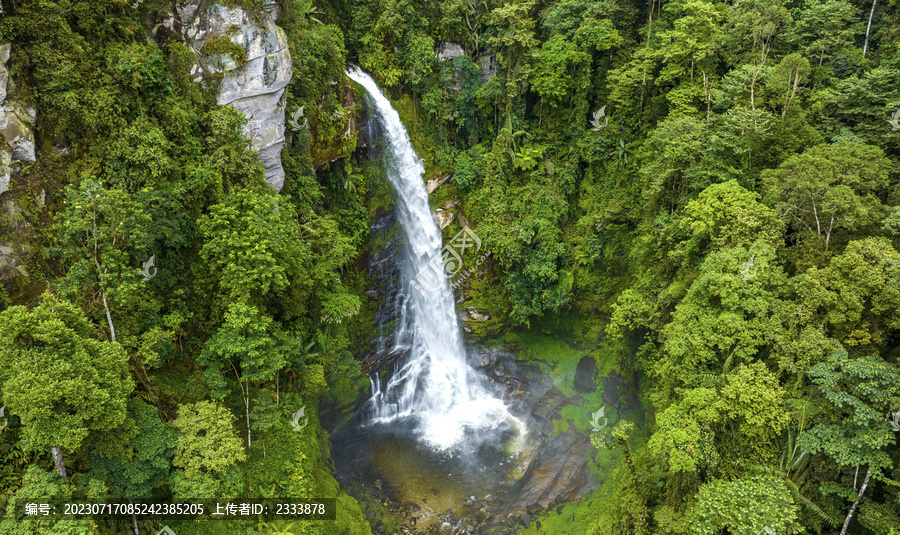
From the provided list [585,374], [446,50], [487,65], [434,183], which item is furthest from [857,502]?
[446,50]

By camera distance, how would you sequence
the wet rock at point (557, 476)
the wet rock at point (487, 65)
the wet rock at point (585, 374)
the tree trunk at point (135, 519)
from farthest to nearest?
the wet rock at point (487, 65) < the wet rock at point (585, 374) < the wet rock at point (557, 476) < the tree trunk at point (135, 519)

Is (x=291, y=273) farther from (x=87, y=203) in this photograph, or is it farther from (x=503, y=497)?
(x=503, y=497)

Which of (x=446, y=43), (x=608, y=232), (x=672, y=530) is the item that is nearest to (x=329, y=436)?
(x=672, y=530)

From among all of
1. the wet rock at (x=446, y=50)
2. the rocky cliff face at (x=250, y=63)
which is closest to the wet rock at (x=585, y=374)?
the rocky cliff face at (x=250, y=63)

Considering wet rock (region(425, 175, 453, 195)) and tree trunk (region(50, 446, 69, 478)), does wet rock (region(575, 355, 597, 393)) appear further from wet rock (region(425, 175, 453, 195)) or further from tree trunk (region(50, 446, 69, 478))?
tree trunk (region(50, 446, 69, 478))

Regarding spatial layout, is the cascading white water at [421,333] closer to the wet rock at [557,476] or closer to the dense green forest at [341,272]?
the dense green forest at [341,272]
